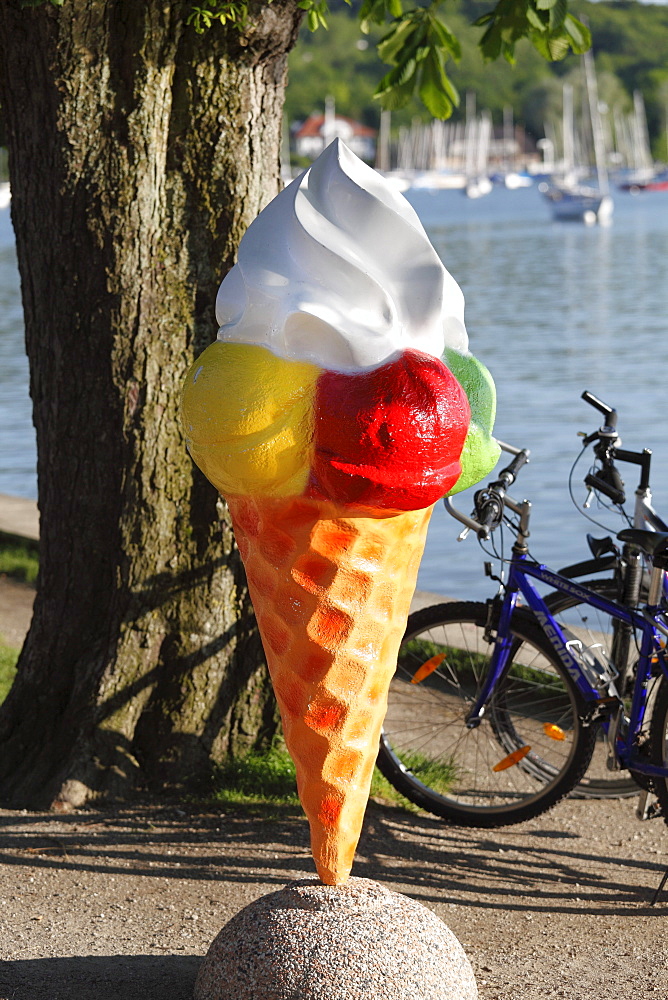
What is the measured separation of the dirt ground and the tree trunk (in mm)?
290

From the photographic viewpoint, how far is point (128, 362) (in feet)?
13.5

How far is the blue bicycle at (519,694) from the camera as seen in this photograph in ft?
13.3

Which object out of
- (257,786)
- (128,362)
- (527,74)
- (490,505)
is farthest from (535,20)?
(527,74)

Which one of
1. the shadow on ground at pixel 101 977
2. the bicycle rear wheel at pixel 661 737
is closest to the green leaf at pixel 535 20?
the bicycle rear wheel at pixel 661 737

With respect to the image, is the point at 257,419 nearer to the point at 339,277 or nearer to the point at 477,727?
the point at 339,277

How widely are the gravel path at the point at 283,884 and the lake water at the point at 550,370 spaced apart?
367 centimetres

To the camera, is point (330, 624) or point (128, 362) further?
point (128, 362)

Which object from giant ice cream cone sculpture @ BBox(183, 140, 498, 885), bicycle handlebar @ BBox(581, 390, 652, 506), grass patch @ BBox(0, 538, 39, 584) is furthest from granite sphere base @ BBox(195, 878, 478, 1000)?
grass patch @ BBox(0, 538, 39, 584)

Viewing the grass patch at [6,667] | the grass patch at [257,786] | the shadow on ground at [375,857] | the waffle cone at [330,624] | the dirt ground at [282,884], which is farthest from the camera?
the grass patch at [6,667]

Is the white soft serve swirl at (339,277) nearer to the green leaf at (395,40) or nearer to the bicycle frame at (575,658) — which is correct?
the bicycle frame at (575,658)

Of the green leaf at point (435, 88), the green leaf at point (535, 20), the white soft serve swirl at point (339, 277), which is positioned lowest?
the white soft serve swirl at point (339, 277)

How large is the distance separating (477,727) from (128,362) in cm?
193

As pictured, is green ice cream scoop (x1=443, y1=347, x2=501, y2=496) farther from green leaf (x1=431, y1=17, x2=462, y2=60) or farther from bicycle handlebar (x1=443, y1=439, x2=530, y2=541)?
green leaf (x1=431, y1=17, x2=462, y2=60)

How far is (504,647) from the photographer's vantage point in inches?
172
